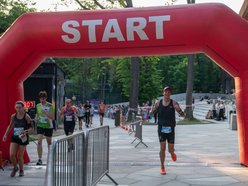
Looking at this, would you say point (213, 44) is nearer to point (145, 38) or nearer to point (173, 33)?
point (173, 33)

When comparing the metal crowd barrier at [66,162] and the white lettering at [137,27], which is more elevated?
the white lettering at [137,27]

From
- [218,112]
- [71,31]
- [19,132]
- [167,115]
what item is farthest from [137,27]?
[218,112]

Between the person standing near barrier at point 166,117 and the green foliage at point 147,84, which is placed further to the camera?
the green foliage at point 147,84

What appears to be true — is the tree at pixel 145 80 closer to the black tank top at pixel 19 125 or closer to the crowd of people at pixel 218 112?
the crowd of people at pixel 218 112

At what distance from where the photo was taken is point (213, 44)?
9.14 metres

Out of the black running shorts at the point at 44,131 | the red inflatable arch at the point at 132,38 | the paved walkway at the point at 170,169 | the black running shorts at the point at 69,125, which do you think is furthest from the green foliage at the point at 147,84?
the red inflatable arch at the point at 132,38

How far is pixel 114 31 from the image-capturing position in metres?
9.39

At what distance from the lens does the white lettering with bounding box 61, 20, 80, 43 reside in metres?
9.55

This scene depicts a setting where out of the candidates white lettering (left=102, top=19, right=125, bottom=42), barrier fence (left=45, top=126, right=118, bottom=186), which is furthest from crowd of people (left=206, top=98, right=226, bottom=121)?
barrier fence (left=45, top=126, right=118, bottom=186)

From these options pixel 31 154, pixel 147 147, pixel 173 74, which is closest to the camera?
pixel 31 154

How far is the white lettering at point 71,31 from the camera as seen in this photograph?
376 inches

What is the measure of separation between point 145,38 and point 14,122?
3.40m

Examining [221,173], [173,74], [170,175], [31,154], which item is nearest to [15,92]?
[31,154]

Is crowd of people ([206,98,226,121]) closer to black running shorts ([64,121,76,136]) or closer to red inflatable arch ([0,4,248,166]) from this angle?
black running shorts ([64,121,76,136])
